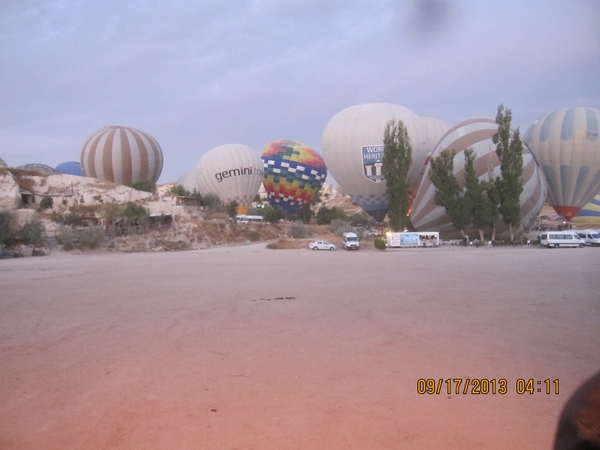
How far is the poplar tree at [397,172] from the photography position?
3494 centimetres

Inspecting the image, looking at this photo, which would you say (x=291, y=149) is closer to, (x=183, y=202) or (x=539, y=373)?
(x=183, y=202)

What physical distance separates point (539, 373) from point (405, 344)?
1464 mm

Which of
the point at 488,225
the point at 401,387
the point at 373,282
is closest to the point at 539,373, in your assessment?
the point at 401,387

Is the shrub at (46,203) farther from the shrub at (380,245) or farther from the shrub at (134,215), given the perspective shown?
the shrub at (380,245)

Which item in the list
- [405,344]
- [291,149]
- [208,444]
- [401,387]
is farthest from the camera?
[291,149]

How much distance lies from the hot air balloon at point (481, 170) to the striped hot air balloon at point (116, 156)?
89.6 ft

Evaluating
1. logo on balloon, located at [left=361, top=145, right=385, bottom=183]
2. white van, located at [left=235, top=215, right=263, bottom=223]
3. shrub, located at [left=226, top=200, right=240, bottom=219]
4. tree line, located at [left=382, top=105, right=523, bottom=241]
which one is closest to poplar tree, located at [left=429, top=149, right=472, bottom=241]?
tree line, located at [left=382, top=105, right=523, bottom=241]

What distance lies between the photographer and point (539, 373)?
4.70m

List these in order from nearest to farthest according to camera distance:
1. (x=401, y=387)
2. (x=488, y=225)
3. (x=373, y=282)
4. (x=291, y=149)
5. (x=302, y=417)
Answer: (x=302, y=417), (x=401, y=387), (x=373, y=282), (x=488, y=225), (x=291, y=149)

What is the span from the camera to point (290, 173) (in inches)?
2072

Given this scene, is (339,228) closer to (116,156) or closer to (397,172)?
(397,172)

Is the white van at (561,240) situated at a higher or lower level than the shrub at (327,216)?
lower
